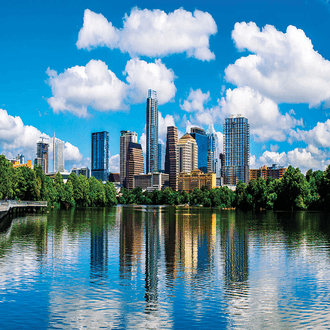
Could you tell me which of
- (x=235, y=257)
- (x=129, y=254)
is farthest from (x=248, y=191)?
(x=129, y=254)

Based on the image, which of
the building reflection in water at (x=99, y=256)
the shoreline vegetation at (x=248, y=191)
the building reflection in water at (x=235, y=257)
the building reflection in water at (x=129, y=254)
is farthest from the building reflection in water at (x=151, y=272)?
the shoreline vegetation at (x=248, y=191)

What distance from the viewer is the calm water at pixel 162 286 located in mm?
20359

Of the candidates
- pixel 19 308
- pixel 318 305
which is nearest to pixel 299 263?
pixel 318 305

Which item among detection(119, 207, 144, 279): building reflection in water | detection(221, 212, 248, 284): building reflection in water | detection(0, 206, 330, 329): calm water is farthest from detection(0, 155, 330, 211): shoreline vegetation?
detection(0, 206, 330, 329): calm water

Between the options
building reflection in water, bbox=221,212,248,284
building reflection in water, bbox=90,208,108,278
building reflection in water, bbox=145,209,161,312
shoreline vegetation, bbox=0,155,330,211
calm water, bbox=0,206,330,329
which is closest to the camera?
calm water, bbox=0,206,330,329

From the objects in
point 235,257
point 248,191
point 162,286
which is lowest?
point 235,257

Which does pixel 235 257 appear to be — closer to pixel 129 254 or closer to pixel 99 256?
pixel 129 254

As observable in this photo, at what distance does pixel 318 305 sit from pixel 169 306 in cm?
894

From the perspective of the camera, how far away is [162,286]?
26562 mm

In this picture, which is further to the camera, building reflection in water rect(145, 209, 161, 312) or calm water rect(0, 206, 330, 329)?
building reflection in water rect(145, 209, 161, 312)

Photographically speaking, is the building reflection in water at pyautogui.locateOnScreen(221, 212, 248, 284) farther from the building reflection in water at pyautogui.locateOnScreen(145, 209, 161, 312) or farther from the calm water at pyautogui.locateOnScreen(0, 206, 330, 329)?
the building reflection in water at pyautogui.locateOnScreen(145, 209, 161, 312)

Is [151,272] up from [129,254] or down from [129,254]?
up

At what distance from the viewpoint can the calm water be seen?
20.4 metres

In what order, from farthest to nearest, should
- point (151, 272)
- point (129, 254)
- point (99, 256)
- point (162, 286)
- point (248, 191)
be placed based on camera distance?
point (248, 191) < point (129, 254) < point (99, 256) < point (151, 272) < point (162, 286)
